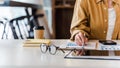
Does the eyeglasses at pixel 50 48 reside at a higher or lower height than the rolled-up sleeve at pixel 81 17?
lower

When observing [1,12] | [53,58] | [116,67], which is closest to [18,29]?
[1,12]

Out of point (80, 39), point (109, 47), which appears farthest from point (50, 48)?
point (109, 47)

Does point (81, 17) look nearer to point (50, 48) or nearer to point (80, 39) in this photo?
point (80, 39)

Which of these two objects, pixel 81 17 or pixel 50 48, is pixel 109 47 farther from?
pixel 81 17

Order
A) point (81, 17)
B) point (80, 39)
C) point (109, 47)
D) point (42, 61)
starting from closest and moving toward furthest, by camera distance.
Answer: point (42, 61), point (109, 47), point (80, 39), point (81, 17)

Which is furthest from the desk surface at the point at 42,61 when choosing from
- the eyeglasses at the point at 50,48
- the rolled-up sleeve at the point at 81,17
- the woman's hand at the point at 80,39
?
the rolled-up sleeve at the point at 81,17

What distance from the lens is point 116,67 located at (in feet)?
3.48

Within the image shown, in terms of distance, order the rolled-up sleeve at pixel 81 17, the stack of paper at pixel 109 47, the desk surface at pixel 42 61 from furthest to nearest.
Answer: the rolled-up sleeve at pixel 81 17
the stack of paper at pixel 109 47
the desk surface at pixel 42 61

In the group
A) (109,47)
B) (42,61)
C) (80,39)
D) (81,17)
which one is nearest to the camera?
(42,61)

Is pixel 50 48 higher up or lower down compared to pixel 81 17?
lower down

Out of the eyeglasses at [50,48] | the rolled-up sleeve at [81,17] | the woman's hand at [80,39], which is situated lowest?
the eyeglasses at [50,48]

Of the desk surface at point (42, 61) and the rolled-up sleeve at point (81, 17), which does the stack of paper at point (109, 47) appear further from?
the rolled-up sleeve at point (81, 17)

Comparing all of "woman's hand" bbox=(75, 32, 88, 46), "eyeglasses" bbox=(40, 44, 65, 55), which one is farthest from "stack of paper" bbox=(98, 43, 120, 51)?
"eyeglasses" bbox=(40, 44, 65, 55)

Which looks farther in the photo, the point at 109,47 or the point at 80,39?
the point at 80,39
